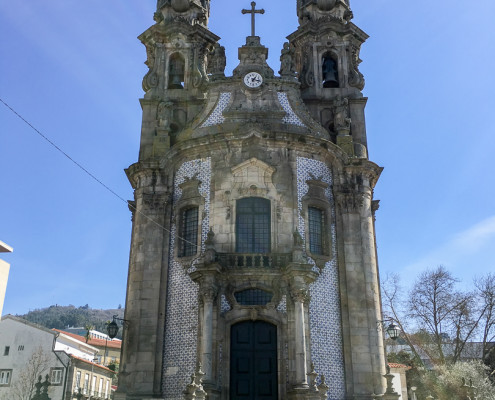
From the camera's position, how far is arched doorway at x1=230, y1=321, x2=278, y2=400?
707 inches

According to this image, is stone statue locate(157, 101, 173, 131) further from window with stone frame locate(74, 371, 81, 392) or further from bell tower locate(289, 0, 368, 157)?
window with stone frame locate(74, 371, 81, 392)

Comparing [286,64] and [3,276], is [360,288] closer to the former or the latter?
[286,64]

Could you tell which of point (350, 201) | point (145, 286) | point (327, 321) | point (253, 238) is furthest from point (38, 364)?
point (350, 201)

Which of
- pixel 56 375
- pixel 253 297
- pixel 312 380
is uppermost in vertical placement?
pixel 253 297

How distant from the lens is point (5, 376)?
130 ft

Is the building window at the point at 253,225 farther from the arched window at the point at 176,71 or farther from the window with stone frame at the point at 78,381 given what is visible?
the window with stone frame at the point at 78,381

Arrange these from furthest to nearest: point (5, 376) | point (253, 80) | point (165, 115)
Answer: point (5, 376), point (165, 115), point (253, 80)

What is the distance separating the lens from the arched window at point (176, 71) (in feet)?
84.0

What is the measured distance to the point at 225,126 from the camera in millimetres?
21828

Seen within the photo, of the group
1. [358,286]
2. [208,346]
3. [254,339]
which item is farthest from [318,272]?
[208,346]

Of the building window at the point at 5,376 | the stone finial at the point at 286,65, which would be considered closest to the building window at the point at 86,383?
the building window at the point at 5,376

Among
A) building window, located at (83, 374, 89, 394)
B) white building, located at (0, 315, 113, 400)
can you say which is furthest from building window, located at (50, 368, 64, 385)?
building window, located at (83, 374, 89, 394)

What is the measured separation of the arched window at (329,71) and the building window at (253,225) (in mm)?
7984

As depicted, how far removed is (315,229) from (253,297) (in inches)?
146
